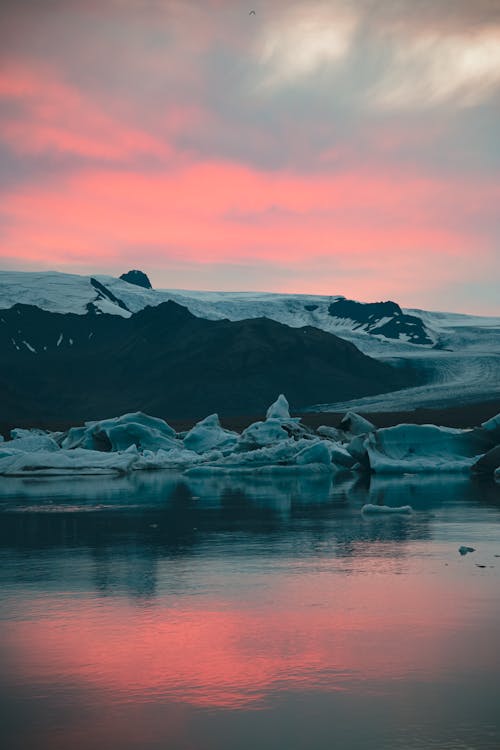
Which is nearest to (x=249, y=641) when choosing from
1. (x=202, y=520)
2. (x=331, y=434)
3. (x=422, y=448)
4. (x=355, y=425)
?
(x=202, y=520)

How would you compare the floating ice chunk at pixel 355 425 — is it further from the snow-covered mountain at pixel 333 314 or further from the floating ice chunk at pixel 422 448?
the snow-covered mountain at pixel 333 314

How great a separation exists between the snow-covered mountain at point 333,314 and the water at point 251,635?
267 ft

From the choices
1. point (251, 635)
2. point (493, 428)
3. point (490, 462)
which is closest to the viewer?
point (251, 635)

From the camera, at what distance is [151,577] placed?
1127cm

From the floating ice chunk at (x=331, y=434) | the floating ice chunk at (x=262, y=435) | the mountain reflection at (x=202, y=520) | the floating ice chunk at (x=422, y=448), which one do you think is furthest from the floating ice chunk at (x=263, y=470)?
the floating ice chunk at (x=331, y=434)

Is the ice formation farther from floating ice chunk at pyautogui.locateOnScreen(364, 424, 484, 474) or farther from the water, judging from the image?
the water

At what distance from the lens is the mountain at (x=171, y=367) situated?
352 ft

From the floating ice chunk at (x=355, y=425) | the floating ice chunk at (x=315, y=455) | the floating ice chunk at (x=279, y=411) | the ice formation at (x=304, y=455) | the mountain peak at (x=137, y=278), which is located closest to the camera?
the ice formation at (x=304, y=455)

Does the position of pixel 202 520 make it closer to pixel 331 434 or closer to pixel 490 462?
pixel 490 462

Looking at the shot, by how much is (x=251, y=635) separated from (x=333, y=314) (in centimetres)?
14358

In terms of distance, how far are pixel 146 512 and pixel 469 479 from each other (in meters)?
13.3

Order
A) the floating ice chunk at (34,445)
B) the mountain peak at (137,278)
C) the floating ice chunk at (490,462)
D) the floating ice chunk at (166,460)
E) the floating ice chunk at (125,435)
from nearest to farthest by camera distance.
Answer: the floating ice chunk at (490,462), the floating ice chunk at (166,460), the floating ice chunk at (34,445), the floating ice chunk at (125,435), the mountain peak at (137,278)

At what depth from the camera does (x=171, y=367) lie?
11575 centimetres

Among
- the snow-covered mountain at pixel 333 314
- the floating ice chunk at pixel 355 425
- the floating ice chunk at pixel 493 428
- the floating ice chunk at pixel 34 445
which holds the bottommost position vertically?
the floating ice chunk at pixel 34 445
